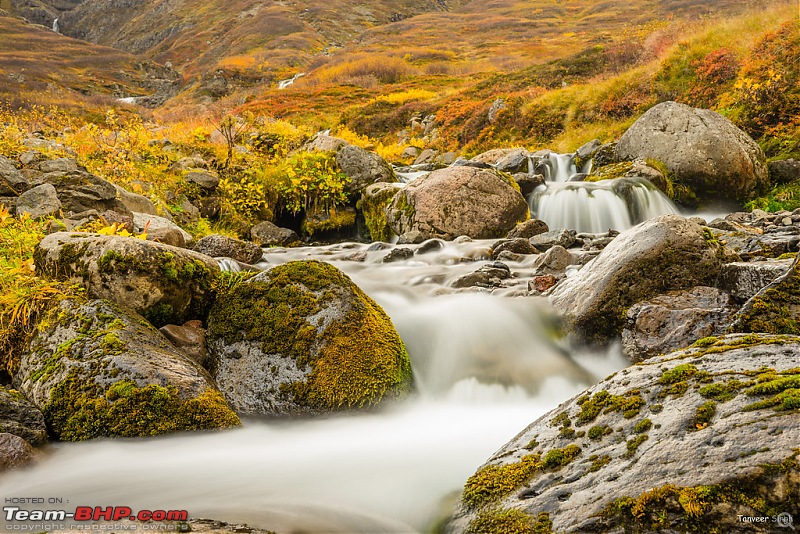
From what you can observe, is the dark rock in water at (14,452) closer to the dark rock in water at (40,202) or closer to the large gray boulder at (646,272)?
the dark rock in water at (40,202)

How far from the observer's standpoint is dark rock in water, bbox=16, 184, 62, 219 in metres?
7.31

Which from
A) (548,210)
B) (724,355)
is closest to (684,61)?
(548,210)

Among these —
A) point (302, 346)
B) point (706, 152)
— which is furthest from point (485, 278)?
point (706, 152)

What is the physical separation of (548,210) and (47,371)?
1126 cm

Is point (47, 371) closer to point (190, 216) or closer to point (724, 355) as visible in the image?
point (724, 355)

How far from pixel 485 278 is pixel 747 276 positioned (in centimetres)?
361

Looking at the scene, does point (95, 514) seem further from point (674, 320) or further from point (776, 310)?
point (674, 320)

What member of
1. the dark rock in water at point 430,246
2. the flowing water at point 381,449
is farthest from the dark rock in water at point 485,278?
the dark rock in water at point 430,246

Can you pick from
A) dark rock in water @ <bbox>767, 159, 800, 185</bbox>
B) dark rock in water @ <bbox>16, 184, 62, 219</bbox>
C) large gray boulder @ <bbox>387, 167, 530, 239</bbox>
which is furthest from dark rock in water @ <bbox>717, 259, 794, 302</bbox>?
dark rock in water @ <bbox>767, 159, 800, 185</bbox>

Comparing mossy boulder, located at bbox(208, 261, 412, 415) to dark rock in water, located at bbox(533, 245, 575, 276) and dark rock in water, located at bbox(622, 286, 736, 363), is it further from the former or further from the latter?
dark rock in water, located at bbox(533, 245, 575, 276)

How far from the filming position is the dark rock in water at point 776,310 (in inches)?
149

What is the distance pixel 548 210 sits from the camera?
12.8 metres

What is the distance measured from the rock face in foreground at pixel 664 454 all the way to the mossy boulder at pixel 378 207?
9591 millimetres

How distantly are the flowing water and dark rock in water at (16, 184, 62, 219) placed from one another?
506cm
